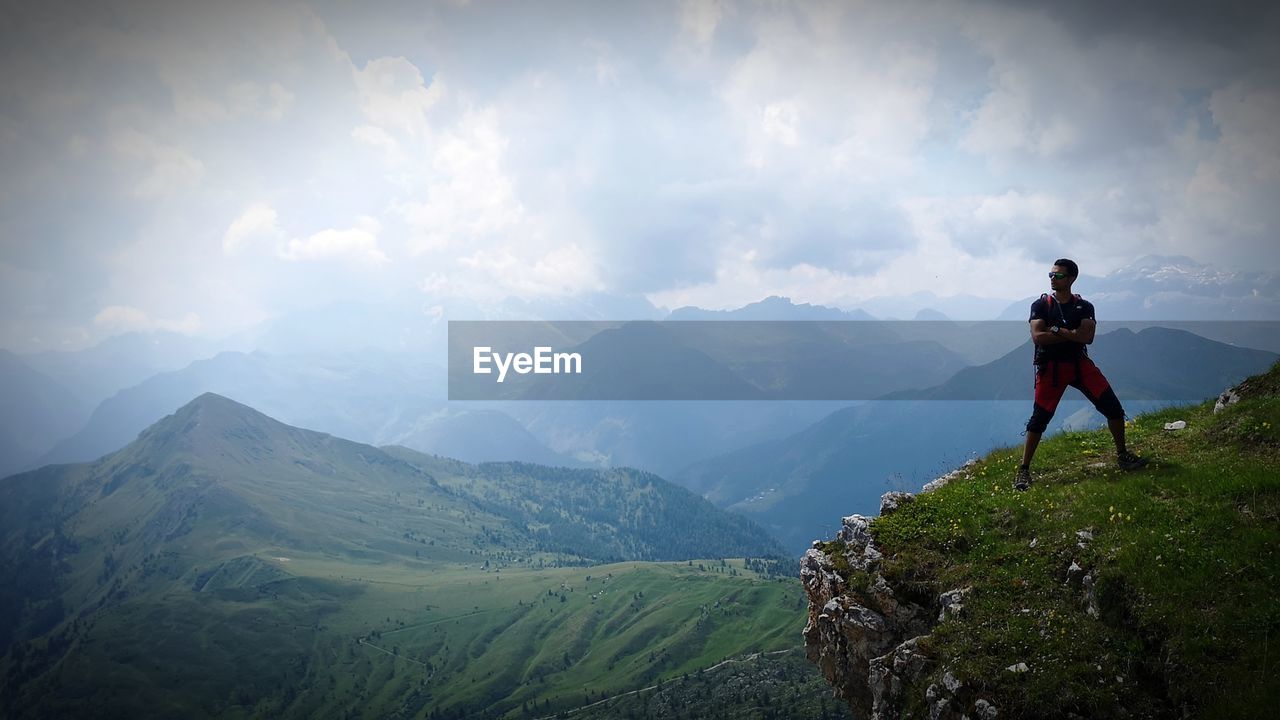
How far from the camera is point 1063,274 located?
54.4 ft

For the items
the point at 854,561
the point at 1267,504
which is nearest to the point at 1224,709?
the point at 1267,504

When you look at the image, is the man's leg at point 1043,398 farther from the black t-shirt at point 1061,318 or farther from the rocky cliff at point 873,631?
the rocky cliff at point 873,631

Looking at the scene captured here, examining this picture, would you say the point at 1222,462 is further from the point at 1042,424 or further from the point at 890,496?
the point at 890,496

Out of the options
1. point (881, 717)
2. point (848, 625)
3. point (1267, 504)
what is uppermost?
point (1267, 504)

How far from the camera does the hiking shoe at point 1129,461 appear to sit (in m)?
17.0

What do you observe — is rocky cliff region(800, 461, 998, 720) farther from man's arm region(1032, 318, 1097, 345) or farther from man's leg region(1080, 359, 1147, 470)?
man's arm region(1032, 318, 1097, 345)

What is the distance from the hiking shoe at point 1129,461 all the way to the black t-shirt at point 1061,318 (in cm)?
291

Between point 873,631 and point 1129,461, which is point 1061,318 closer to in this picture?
point 1129,461

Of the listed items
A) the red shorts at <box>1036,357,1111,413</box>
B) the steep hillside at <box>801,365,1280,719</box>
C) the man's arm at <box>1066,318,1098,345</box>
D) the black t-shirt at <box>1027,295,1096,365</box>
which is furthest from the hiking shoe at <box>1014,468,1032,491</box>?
the man's arm at <box>1066,318,1098,345</box>

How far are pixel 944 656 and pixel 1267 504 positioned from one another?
291 inches

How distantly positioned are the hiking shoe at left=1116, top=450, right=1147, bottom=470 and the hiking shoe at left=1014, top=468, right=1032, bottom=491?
2.16 m

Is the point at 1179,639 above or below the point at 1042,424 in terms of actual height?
below

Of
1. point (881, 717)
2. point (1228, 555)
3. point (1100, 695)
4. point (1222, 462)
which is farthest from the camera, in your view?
point (1222, 462)

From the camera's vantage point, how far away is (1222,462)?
623 inches
